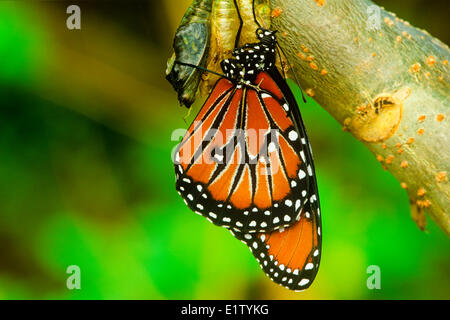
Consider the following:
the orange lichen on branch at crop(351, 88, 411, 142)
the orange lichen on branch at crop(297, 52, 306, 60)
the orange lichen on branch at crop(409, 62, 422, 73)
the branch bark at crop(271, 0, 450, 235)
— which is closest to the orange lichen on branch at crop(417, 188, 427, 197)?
the branch bark at crop(271, 0, 450, 235)

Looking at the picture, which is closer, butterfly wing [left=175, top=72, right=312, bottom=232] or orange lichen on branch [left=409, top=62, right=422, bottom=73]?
orange lichen on branch [left=409, top=62, right=422, bottom=73]

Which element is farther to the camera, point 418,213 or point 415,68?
point 418,213

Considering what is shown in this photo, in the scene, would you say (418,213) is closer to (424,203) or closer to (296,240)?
(424,203)

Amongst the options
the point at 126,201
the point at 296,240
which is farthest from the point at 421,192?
the point at 126,201

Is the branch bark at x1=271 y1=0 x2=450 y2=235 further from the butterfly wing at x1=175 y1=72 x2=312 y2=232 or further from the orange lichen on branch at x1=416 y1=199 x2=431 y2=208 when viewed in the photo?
the butterfly wing at x1=175 y1=72 x2=312 y2=232

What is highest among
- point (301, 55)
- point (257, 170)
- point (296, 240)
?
point (301, 55)

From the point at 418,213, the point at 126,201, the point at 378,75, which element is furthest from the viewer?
the point at 126,201
